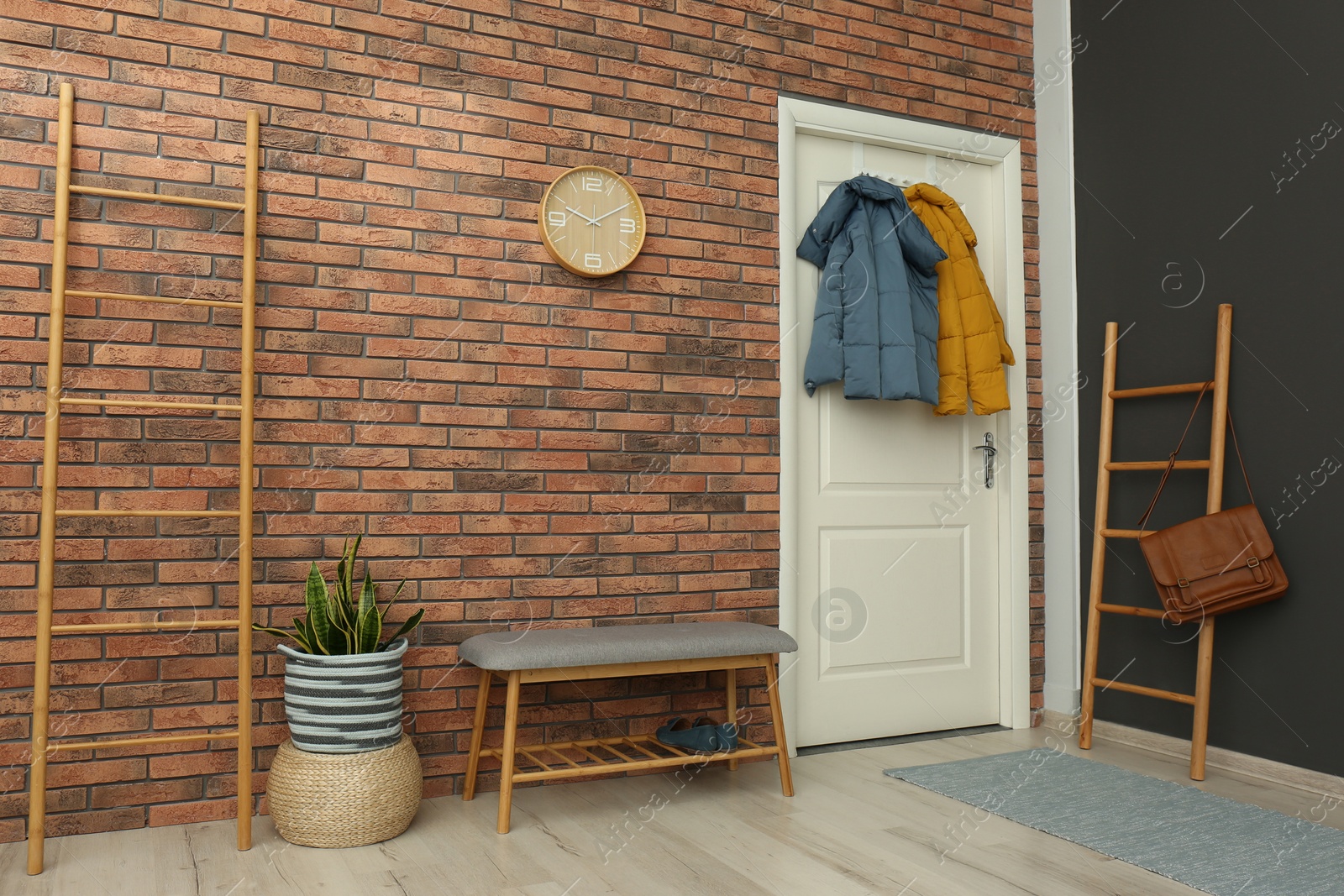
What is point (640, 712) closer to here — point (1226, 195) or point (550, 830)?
point (550, 830)

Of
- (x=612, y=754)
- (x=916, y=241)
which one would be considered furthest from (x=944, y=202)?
(x=612, y=754)

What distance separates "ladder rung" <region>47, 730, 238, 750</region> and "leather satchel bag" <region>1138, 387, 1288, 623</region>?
2.54m

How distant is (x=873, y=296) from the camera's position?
320 cm

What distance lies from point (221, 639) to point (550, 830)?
3.08 feet

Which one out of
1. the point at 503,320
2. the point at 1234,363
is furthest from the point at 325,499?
the point at 1234,363

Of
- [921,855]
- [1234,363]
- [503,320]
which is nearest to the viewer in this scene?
[921,855]

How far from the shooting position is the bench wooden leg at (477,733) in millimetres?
2658

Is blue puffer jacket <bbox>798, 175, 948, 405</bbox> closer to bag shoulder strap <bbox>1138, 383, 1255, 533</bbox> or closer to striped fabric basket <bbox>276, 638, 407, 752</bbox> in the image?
bag shoulder strap <bbox>1138, 383, 1255, 533</bbox>

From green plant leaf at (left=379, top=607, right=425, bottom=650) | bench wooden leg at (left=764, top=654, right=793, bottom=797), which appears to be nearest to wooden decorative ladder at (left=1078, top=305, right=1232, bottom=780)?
bench wooden leg at (left=764, top=654, right=793, bottom=797)

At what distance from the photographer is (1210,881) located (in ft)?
7.01

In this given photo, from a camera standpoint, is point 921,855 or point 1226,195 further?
point 1226,195

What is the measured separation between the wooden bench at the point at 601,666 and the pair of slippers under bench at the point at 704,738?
0.03m

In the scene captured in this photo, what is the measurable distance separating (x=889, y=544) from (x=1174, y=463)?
2.99 feet

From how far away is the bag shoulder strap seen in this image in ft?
9.88
